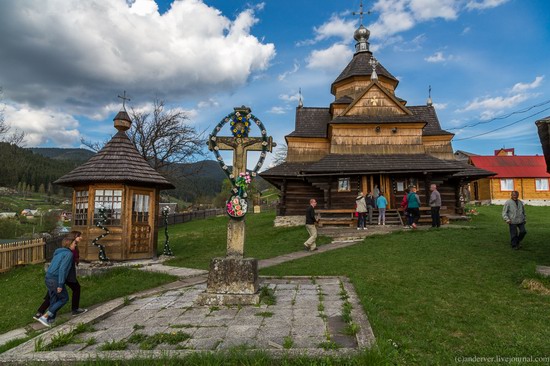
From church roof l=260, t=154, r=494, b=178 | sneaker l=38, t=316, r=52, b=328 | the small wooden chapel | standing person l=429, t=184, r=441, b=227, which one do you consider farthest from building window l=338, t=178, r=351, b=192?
sneaker l=38, t=316, r=52, b=328

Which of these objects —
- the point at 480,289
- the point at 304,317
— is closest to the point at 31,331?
the point at 304,317

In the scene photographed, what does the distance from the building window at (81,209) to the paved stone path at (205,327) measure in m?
5.76

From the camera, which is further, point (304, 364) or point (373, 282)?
point (373, 282)

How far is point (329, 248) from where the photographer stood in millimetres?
13039

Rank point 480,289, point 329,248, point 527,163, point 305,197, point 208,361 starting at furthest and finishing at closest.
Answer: point 527,163 < point 305,197 < point 329,248 < point 480,289 < point 208,361

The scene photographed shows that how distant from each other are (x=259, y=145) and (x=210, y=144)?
1068 mm

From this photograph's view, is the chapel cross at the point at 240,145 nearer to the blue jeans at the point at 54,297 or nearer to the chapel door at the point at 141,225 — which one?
the blue jeans at the point at 54,297

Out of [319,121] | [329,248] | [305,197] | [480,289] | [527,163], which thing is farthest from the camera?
[527,163]

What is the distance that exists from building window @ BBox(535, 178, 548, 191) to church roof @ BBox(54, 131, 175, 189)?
38.1 m

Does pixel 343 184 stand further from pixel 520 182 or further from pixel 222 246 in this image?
pixel 520 182

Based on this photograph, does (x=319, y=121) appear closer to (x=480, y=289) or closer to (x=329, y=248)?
(x=329, y=248)

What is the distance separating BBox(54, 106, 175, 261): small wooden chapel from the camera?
1173 centimetres

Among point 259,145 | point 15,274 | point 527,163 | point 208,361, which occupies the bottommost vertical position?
point 15,274

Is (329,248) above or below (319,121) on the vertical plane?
below
